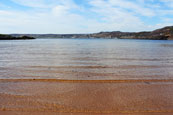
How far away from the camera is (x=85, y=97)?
534 cm

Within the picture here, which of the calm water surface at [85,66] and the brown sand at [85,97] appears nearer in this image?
the brown sand at [85,97]

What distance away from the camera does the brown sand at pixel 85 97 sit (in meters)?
4.34

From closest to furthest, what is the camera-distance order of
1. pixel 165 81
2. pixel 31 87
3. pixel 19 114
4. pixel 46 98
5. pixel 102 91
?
pixel 19 114
pixel 46 98
pixel 102 91
pixel 31 87
pixel 165 81

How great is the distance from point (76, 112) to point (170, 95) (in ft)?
12.9

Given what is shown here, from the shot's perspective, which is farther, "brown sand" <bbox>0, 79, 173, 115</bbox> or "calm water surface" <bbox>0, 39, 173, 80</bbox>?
"calm water surface" <bbox>0, 39, 173, 80</bbox>

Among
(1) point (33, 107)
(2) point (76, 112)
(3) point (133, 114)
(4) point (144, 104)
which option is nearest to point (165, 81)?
(4) point (144, 104)

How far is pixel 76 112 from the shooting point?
4234 millimetres

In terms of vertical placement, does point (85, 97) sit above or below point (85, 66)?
below

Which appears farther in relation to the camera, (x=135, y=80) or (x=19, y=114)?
(x=135, y=80)

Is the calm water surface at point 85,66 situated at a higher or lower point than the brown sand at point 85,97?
higher

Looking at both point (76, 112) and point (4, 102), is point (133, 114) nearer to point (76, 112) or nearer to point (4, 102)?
point (76, 112)

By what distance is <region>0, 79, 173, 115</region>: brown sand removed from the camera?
434 cm

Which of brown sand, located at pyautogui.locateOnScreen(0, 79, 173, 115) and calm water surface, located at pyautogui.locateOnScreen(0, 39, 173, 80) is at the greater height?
calm water surface, located at pyautogui.locateOnScreen(0, 39, 173, 80)

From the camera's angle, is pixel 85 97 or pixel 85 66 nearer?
pixel 85 97
